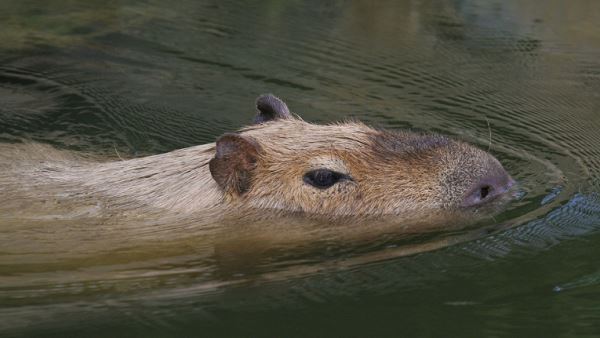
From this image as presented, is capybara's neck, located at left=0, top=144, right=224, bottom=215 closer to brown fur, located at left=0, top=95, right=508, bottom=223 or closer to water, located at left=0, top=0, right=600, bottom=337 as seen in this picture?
brown fur, located at left=0, top=95, right=508, bottom=223

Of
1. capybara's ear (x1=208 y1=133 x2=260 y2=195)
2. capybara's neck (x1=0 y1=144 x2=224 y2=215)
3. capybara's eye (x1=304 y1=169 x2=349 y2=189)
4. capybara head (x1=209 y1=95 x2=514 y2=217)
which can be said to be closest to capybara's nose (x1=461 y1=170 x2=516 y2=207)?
capybara head (x1=209 y1=95 x2=514 y2=217)

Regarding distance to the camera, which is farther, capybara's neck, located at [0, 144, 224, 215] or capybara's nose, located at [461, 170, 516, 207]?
capybara's neck, located at [0, 144, 224, 215]

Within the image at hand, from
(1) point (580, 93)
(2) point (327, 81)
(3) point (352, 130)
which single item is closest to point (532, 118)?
(1) point (580, 93)

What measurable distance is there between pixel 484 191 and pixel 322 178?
0.92 meters

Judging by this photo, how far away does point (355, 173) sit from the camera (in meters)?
5.85

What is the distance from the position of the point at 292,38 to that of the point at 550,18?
2.93m

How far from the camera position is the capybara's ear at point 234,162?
5812 millimetres

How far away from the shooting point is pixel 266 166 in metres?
5.96

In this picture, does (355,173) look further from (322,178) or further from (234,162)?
(234,162)

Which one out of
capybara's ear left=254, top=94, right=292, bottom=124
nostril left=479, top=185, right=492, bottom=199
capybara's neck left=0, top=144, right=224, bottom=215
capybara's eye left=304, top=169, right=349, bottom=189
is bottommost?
capybara's neck left=0, top=144, right=224, bottom=215

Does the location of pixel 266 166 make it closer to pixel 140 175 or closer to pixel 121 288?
pixel 140 175

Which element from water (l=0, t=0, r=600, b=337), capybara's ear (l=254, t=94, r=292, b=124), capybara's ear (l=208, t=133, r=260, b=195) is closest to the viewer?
water (l=0, t=0, r=600, b=337)

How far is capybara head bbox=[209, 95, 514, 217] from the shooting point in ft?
18.8

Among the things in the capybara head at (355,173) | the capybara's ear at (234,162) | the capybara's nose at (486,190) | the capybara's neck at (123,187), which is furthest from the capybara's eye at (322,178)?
the capybara's nose at (486,190)
